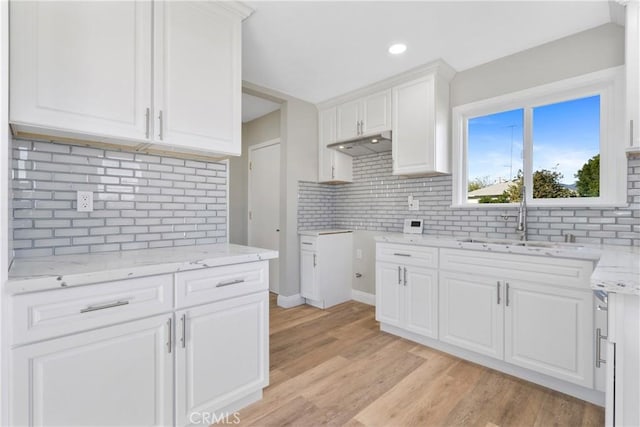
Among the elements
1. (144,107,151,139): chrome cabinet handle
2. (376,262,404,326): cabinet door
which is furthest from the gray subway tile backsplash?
(144,107,151,139): chrome cabinet handle

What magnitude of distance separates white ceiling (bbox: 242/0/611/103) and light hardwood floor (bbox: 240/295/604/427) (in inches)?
98.6

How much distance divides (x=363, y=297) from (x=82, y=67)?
3343 millimetres

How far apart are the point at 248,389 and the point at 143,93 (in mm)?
1718

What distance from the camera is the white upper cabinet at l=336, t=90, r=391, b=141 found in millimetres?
3117

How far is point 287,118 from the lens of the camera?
11.7ft

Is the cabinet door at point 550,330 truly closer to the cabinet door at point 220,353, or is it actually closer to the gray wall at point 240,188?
the cabinet door at point 220,353

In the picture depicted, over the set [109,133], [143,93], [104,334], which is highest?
[143,93]

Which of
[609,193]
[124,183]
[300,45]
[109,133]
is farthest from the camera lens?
[300,45]

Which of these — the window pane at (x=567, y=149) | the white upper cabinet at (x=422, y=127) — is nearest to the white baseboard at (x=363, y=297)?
the white upper cabinet at (x=422, y=127)

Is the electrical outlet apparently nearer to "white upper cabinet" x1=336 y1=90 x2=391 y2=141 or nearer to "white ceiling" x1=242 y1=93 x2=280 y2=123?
"white ceiling" x1=242 y1=93 x2=280 y2=123

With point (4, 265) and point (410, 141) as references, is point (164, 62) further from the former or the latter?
point (410, 141)

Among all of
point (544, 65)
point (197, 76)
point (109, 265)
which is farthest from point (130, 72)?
point (544, 65)

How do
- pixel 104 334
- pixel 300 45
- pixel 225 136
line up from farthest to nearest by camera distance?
pixel 300 45, pixel 225 136, pixel 104 334

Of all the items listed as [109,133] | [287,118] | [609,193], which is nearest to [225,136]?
[109,133]
